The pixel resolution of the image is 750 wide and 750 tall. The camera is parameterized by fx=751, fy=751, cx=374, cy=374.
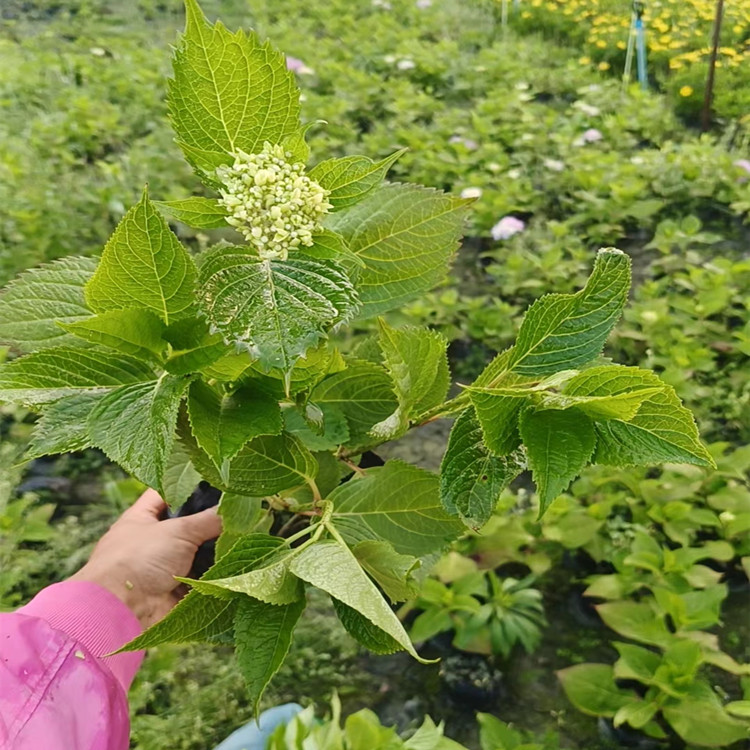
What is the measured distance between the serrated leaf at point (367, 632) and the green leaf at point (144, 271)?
0.18m

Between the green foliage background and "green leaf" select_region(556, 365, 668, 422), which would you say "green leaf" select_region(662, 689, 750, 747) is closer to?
the green foliage background

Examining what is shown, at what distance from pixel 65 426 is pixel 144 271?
0.31 ft

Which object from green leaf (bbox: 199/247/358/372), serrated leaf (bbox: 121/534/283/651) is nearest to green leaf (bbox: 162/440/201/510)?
serrated leaf (bbox: 121/534/283/651)

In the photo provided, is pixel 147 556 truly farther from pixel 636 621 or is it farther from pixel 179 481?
pixel 636 621

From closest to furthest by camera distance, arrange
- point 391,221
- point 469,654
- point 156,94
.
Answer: point 391,221 < point 469,654 < point 156,94

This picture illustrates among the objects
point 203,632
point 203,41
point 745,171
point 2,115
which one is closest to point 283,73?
point 203,41

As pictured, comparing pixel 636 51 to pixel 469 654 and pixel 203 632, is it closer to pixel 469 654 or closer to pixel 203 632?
pixel 469 654

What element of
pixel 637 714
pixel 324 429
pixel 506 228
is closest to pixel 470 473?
pixel 324 429

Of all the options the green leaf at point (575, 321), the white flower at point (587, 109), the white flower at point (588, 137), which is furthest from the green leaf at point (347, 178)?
the white flower at point (587, 109)

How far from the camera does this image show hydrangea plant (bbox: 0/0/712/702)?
341mm

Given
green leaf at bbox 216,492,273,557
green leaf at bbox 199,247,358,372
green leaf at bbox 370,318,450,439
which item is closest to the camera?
green leaf at bbox 199,247,358,372

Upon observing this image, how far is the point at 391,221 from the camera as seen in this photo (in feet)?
1.51

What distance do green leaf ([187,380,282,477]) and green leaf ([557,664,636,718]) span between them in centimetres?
97

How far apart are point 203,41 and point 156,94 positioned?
2780 millimetres
